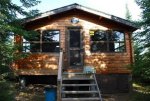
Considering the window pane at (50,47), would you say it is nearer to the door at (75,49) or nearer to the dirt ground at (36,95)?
the door at (75,49)

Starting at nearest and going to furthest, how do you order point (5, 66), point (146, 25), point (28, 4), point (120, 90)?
1. point (5, 66)
2. point (146, 25)
3. point (28, 4)
4. point (120, 90)

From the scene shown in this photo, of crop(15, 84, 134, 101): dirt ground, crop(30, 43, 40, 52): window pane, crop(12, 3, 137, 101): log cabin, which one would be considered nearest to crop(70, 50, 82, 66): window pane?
crop(12, 3, 137, 101): log cabin

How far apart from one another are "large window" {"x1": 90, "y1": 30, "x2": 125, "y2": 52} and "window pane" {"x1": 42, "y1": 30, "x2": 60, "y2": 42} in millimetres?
2091

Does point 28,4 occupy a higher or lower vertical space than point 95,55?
higher

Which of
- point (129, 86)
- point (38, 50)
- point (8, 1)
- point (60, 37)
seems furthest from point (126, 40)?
point (8, 1)

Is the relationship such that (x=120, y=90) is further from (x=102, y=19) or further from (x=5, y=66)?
(x=5, y=66)

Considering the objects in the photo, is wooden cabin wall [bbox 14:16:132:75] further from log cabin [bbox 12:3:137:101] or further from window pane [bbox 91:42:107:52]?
window pane [bbox 91:42:107:52]

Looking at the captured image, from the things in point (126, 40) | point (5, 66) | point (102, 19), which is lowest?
point (5, 66)

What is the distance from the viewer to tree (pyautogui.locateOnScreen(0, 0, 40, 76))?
1243 cm

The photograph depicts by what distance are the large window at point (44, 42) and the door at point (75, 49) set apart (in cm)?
78

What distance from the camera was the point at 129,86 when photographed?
16.3m

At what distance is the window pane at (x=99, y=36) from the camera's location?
1698 cm

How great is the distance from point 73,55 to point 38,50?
6.87 feet

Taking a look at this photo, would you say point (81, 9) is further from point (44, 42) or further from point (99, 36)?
point (44, 42)
